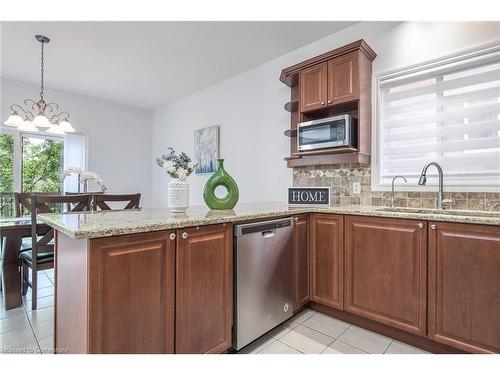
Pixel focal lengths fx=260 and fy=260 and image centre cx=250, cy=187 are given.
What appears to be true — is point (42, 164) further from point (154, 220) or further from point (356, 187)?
point (356, 187)

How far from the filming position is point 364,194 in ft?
7.88

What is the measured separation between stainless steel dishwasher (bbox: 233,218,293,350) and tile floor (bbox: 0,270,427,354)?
0.34 ft

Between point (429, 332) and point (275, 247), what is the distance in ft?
3.43

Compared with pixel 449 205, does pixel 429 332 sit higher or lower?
lower

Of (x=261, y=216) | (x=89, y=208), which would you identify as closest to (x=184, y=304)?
(x=261, y=216)

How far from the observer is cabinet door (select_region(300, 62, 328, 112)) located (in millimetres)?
2371

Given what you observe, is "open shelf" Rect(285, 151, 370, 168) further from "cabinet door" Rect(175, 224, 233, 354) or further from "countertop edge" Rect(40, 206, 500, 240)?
"cabinet door" Rect(175, 224, 233, 354)

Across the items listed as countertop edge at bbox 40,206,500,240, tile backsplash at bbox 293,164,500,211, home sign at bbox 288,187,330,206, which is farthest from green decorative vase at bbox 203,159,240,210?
tile backsplash at bbox 293,164,500,211

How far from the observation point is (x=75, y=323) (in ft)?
3.84

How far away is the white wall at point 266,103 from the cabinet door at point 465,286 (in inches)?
58.7

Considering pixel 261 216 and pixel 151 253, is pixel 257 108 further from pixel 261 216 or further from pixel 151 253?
pixel 151 253

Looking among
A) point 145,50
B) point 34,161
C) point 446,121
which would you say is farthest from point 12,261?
point 446,121

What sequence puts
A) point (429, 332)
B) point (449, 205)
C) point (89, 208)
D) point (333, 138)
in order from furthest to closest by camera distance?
point (89, 208) < point (333, 138) < point (449, 205) < point (429, 332)

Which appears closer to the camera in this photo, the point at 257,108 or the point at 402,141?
the point at 402,141
